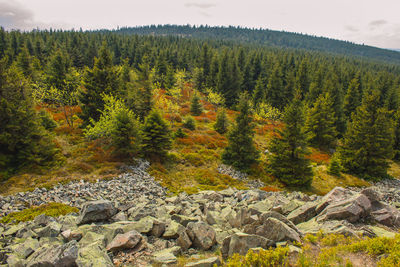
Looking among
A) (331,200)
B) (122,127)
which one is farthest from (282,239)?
(122,127)

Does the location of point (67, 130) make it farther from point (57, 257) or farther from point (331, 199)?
point (331, 199)

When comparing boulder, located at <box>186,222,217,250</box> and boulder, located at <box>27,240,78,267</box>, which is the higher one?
boulder, located at <box>27,240,78,267</box>

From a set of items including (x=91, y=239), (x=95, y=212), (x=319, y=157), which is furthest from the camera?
(x=319, y=157)

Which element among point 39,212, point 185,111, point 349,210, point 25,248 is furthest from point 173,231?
point 185,111

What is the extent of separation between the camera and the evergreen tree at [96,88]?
103ft

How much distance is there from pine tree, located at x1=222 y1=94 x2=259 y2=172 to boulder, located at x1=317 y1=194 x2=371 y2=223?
16.8m

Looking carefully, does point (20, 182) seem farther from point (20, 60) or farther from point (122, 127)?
point (20, 60)

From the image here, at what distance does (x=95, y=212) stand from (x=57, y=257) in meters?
4.74

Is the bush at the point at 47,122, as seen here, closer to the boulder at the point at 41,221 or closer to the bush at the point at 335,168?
the boulder at the point at 41,221

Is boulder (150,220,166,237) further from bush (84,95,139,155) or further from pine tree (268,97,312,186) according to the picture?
pine tree (268,97,312,186)

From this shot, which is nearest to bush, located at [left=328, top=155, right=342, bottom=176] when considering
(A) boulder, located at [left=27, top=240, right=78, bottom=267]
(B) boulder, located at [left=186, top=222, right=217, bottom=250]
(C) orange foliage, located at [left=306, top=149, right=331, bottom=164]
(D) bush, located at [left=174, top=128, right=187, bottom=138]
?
(C) orange foliage, located at [left=306, top=149, right=331, bottom=164]

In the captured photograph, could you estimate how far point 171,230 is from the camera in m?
11.0

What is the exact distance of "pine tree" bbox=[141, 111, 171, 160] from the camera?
26.4 metres

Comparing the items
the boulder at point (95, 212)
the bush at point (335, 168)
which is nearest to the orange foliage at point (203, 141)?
the bush at point (335, 168)
